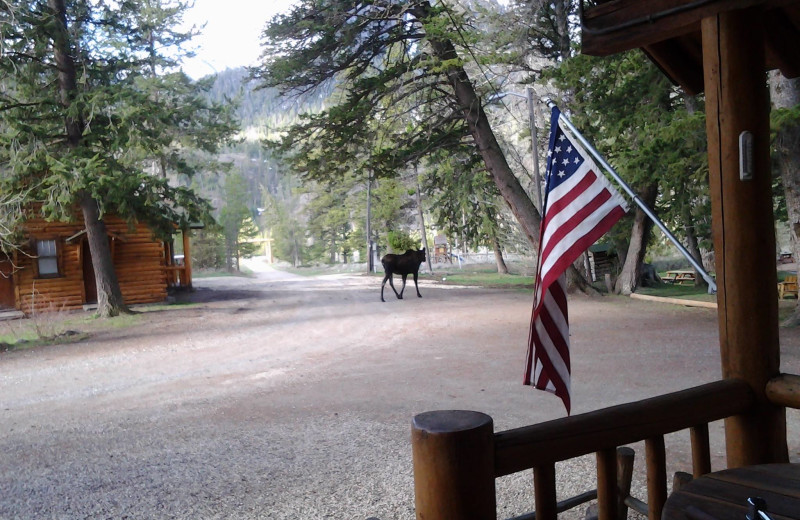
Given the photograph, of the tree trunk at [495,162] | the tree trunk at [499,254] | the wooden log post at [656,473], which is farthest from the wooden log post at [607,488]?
the tree trunk at [499,254]

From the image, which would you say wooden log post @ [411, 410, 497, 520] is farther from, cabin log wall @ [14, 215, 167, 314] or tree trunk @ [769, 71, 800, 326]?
cabin log wall @ [14, 215, 167, 314]

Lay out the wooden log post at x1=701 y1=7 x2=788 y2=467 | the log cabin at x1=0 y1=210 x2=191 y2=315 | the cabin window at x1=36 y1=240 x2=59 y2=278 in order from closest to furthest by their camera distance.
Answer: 1. the wooden log post at x1=701 y1=7 x2=788 y2=467
2. the log cabin at x1=0 y1=210 x2=191 y2=315
3. the cabin window at x1=36 y1=240 x2=59 y2=278

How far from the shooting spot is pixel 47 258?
72.2 ft

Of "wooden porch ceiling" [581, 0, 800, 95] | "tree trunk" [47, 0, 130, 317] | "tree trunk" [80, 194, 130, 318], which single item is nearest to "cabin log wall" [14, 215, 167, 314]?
"tree trunk" [80, 194, 130, 318]

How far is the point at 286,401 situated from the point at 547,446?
247 inches

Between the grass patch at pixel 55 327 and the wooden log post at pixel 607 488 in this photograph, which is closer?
the wooden log post at pixel 607 488

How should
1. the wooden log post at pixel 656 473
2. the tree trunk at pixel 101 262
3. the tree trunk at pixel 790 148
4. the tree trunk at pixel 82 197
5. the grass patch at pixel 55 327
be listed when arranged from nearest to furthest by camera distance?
the wooden log post at pixel 656 473, the tree trunk at pixel 790 148, the grass patch at pixel 55 327, the tree trunk at pixel 82 197, the tree trunk at pixel 101 262

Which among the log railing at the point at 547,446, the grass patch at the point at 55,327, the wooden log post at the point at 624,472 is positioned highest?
the log railing at the point at 547,446

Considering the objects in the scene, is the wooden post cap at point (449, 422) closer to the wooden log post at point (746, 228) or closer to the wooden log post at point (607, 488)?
the wooden log post at point (607, 488)

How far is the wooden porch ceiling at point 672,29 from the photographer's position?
3.02 m

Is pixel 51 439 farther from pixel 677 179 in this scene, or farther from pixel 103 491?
pixel 677 179

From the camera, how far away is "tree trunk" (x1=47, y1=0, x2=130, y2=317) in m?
17.2

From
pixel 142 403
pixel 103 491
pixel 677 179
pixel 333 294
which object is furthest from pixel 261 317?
pixel 103 491

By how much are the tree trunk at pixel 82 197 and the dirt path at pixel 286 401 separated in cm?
384
